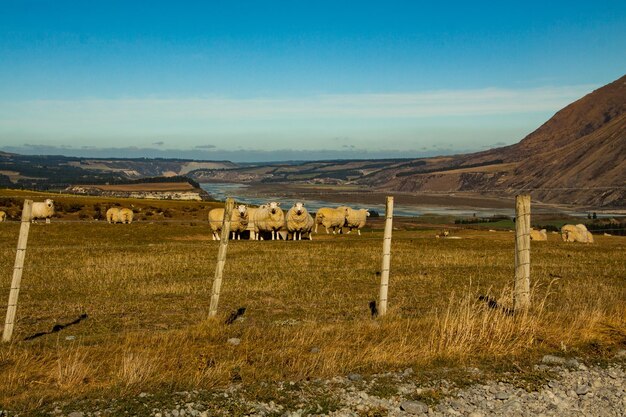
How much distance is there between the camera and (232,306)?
46.6 feet

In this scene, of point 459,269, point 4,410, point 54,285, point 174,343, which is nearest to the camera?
point 4,410

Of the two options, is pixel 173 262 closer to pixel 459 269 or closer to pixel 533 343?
pixel 459 269

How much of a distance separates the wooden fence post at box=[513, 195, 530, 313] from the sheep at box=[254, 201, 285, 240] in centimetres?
2682

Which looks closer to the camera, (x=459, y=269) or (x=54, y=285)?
(x=54, y=285)

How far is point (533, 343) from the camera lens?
10344 mm

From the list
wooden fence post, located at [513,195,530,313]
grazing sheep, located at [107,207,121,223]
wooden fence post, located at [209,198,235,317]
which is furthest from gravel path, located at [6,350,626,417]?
grazing sheep, located at [107,207,121,223]

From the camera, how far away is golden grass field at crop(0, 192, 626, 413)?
8438 millimetres

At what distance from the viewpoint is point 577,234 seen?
1834 inches

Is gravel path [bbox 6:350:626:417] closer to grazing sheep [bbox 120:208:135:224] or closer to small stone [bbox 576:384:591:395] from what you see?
small stone [bbox 576:384:591:395]

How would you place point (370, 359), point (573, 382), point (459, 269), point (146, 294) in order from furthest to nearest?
point (459, 269), point (146, 294), point (370, 359), point (573, 382)

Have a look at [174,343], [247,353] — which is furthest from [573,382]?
[174,343]

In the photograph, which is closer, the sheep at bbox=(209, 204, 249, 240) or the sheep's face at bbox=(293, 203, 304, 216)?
the sheep's face at bbox=(293, 203, 304, 216)

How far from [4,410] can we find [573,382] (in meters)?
7.53

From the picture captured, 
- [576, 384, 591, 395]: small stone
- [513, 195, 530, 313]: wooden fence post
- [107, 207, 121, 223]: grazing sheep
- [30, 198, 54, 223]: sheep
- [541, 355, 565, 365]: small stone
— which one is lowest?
[107, 207, 121, 223]: grazing sheep
